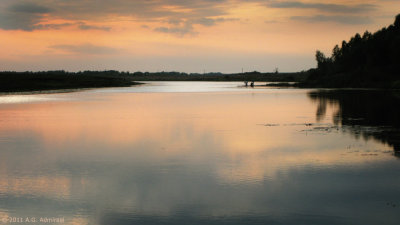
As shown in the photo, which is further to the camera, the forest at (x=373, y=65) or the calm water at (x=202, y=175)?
the forest at (x=373, y=65)

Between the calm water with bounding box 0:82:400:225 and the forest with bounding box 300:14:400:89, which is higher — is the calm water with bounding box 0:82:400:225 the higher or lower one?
the lower one

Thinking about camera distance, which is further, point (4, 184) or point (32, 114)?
point (32, 114)

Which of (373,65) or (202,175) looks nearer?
(202,175)

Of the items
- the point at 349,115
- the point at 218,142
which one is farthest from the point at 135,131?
the point at 349,115

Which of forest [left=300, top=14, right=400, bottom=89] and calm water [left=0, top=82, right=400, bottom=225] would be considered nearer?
calm water [left=0, top=82, right=400, bottom=225]

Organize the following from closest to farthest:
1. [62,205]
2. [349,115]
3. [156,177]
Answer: [62,205] < [156,177] < [349,115]

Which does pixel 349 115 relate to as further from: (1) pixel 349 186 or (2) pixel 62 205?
(2) pixel 62 205

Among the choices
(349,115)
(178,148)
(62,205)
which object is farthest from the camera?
(349,115)

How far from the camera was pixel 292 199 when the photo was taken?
45.2 feet

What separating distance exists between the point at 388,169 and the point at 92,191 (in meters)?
10.7

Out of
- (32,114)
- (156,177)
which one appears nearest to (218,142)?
(156,177)

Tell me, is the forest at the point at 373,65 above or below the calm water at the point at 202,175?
above

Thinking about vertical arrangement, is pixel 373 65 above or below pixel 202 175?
above

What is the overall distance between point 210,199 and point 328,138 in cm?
1404
